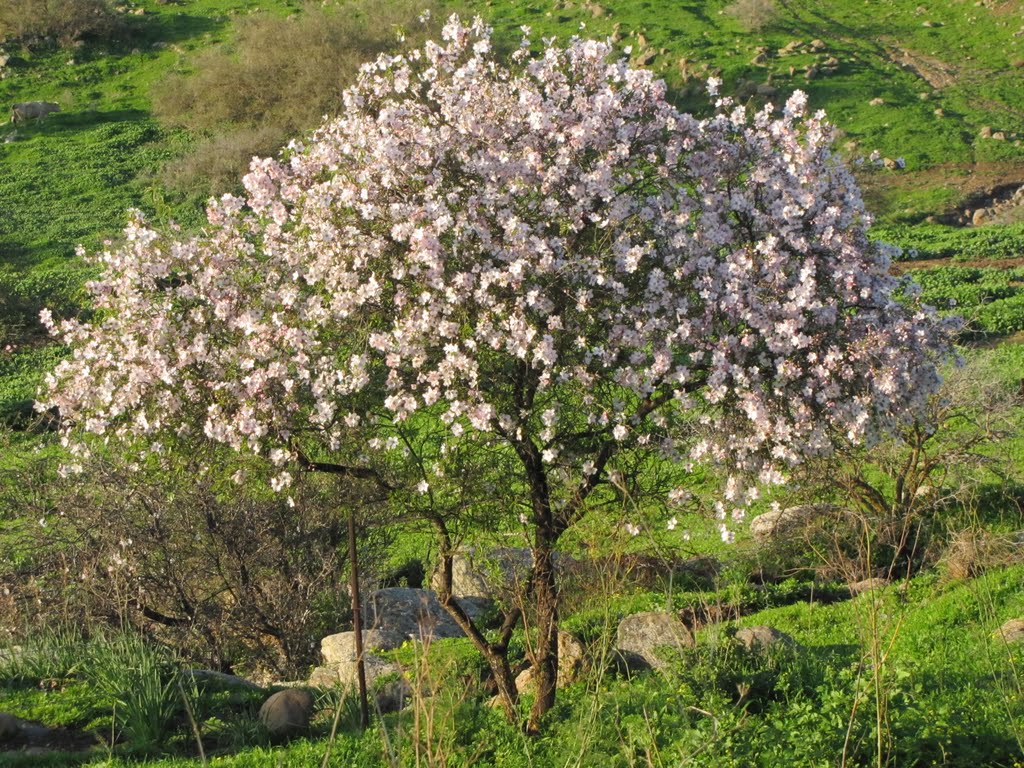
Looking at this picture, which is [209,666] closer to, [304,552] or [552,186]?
[304,552]

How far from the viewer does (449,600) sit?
8516 millimetres

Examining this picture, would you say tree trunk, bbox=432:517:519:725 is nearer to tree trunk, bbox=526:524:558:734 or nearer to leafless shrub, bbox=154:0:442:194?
tree trunk, bbox=526:524:558:734

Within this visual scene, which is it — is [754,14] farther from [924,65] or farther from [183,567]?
[183,567]

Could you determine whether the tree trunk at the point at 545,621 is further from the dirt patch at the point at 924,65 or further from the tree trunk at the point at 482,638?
the dirt patch at the point at 924,65

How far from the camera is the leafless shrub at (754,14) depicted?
5903 centimetres

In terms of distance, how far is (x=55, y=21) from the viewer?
56.0 metres

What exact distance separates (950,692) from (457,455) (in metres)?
3.95

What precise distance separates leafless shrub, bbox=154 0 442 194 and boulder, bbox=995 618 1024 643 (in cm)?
3715

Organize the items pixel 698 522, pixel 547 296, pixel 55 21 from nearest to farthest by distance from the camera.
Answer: pixel 547 296 → pixel 698 522 → pixel 55 21

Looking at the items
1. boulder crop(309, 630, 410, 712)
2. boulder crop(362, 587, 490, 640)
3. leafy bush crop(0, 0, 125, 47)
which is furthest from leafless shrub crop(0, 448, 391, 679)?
leafy bush crop(0, 0, 125, 47)

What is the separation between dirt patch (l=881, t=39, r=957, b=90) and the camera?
180ft

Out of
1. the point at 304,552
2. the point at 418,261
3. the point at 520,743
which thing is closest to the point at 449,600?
the point at 520,743

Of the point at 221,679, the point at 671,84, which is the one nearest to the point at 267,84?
the point at 671,84

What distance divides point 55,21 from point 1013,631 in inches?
2371
